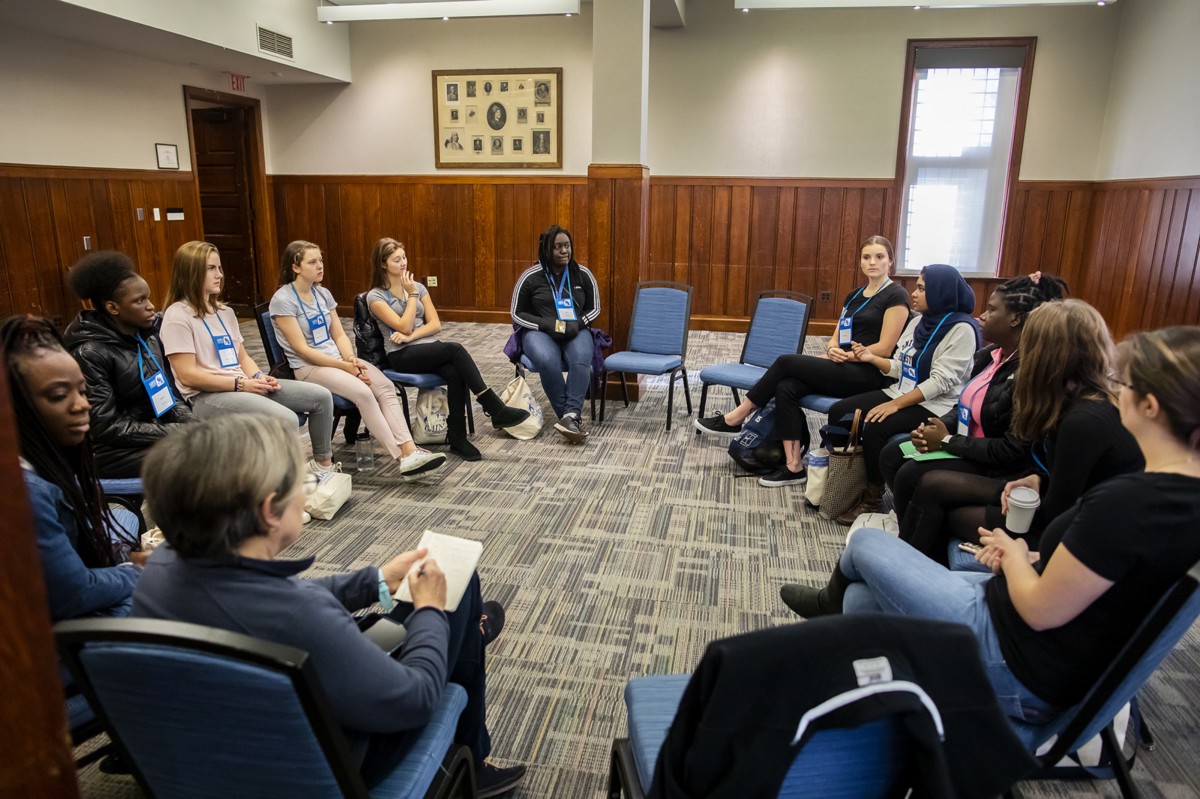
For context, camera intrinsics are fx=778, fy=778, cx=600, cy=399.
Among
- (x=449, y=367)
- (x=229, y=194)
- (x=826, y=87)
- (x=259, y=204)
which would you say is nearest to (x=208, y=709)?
(x=449, y=367)

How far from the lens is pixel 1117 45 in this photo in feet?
23.1

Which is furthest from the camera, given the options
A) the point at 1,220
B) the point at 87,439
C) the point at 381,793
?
the point at 1,220

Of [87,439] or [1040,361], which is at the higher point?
[1040,361]

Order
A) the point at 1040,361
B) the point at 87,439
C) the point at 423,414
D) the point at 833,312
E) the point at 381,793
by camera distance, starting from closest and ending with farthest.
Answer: the point at 381,793 < the point at 87,439 < the point at 1040,361 < the point at 423,414 < the point at 833,312

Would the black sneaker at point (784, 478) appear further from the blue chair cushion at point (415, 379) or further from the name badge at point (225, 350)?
the name badge at point (225, 350)

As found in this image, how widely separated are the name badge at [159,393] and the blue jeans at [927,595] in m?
2.45

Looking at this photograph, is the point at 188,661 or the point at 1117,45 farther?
the point at 1117,45

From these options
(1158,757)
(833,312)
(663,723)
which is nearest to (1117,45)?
(833,312)

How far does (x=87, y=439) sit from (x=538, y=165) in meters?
6.91

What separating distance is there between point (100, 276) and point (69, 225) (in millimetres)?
4658

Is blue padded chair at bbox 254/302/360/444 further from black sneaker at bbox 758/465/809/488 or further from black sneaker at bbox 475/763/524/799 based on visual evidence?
black sneaker at bbox 475/763/524/799

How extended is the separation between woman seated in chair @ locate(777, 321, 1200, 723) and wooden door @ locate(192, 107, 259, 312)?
848 centimetres

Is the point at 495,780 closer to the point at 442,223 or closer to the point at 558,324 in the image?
the point at 558,324

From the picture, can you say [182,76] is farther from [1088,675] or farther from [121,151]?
[1088,675]
